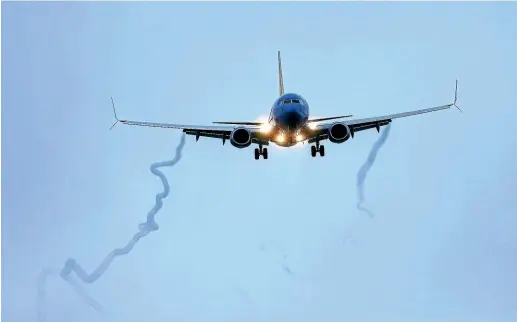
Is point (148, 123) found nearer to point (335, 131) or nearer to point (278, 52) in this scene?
point (335, 131)

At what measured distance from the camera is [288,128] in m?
65.1

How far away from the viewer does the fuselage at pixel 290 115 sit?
210 feet

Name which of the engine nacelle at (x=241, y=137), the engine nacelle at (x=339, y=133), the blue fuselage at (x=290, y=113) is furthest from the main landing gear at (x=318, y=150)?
the engine nacelle at (x=241, y=137)

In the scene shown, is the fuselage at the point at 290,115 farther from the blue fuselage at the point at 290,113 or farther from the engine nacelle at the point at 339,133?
the engine nacelle at the point at 339,133

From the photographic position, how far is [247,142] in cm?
6581

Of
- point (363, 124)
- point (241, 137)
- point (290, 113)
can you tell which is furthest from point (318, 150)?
point (290, 113)

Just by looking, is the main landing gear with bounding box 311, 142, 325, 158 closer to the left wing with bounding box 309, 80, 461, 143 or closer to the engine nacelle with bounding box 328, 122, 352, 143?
the left wing with bounding box 309, 80, 461, 143

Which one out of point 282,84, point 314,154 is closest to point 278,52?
point 282,84

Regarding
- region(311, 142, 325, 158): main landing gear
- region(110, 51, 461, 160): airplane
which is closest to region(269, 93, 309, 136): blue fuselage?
region(110, 51, 461, 160): airplane

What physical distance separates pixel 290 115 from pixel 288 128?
160cm

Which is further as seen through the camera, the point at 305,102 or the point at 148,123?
the point at 148,123

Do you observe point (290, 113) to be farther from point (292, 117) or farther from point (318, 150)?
point (318, 150)

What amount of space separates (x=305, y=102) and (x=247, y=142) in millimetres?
5591

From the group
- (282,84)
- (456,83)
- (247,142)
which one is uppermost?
(282,84)
